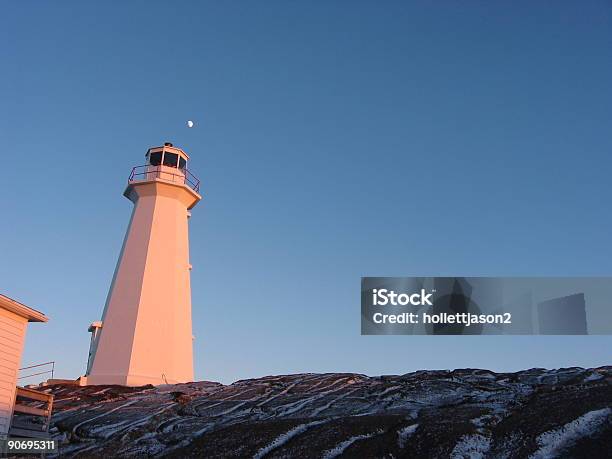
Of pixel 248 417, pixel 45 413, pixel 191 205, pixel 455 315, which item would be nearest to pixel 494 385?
pixel 455 315

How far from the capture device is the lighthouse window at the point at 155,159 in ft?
148

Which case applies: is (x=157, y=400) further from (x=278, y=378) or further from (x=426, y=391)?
(x=426, y=391)

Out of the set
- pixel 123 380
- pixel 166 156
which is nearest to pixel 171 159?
pixel 166 156

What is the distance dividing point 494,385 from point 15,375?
68.9ft

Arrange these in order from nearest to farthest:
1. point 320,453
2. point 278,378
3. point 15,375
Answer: point 320,453
point 15,375
point 278,378

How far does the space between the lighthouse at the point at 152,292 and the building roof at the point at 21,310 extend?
1266cm

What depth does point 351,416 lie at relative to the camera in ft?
80.9

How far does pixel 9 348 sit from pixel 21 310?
5.10ft

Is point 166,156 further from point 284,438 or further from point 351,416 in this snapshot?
point 284,438

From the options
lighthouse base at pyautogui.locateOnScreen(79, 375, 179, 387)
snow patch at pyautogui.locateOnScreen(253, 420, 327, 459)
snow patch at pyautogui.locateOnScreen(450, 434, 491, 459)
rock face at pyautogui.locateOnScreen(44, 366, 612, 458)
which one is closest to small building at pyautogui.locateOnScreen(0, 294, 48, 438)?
rock face at pyautogui.locateOnScreen(44, 366, 612, 458)

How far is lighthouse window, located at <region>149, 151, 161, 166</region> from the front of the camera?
45031mm

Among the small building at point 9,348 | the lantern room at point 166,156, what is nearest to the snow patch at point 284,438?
the small building at point 9,348

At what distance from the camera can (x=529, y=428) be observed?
59.3 ft

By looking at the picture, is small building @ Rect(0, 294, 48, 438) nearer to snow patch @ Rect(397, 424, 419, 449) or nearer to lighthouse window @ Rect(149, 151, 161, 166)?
snow patch @ Rect(397, 424, 419, 449)
